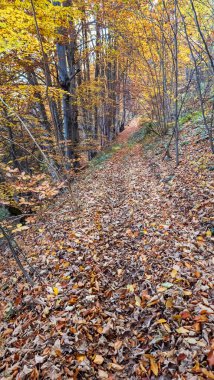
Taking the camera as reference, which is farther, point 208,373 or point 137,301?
point 137,301

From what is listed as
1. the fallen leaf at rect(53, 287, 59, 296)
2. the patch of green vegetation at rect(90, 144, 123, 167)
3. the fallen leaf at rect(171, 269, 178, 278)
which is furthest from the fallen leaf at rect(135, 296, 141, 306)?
the patch of green vegetation at rect(90, 144, 123, 167)

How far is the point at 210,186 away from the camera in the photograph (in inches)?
198

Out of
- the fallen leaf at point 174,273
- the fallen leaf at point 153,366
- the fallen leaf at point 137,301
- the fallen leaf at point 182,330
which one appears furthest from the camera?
the fallen leaf at point 174,273

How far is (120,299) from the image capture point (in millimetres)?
3098

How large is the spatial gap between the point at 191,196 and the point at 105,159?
8.48 meters

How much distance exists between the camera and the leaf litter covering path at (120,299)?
2.32 m

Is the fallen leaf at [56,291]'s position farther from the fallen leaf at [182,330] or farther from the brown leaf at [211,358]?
the brown leaf at [211,358]

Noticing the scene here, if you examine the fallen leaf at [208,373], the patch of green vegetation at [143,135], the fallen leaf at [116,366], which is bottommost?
the fallen leaf at [116,366]

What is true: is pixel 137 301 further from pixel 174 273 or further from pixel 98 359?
pixel 98 359

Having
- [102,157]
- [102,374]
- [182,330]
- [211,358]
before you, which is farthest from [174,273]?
[102,157]

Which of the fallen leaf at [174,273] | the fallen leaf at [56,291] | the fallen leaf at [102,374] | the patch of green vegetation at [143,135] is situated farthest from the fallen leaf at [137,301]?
the patch of green vegetation at [143,135]

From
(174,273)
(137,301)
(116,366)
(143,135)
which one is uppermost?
(143,135)

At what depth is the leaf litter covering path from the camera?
232cm

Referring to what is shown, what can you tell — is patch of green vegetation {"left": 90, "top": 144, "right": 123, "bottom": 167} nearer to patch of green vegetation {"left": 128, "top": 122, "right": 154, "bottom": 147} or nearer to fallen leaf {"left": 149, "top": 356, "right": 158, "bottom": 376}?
patch of green vegetation {"left": 128, "top": 122, "right": 154, "bottom": 147}
